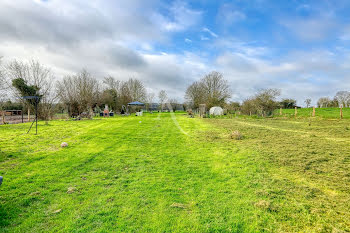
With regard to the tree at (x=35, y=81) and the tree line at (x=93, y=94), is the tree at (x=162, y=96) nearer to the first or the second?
the tree line at (x=93, y=94)

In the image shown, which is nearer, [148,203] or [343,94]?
[148,203]

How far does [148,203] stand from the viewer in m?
2.92

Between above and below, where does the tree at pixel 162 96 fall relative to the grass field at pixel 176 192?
above

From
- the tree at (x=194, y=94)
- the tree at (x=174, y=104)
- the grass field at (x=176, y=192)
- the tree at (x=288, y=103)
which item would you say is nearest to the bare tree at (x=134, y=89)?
the tree at (x=174, y=104)

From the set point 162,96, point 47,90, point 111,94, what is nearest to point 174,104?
point 162,96

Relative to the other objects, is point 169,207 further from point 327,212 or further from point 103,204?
point 327,212

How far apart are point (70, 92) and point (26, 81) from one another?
5524 mm

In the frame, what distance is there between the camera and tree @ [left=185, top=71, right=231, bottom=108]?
112ft

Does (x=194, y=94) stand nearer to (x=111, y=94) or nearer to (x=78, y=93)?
(x=111, y=94)

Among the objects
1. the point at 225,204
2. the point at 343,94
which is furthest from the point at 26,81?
the point at 343,94

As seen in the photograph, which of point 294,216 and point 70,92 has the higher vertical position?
point 70,92

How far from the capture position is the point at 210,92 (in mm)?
37344

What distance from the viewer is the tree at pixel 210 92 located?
34.1m

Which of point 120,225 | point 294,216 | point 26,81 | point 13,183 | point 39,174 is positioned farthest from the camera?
point 26,81
